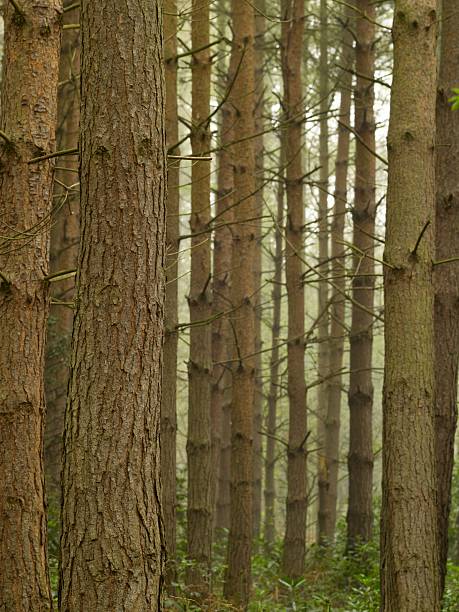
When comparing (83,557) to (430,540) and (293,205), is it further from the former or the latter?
(293,205)

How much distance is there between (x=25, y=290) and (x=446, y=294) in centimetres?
324

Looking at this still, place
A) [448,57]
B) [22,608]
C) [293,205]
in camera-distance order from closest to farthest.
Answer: [22,608] → [448,57] → [293,205]

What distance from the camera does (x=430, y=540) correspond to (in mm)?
5305

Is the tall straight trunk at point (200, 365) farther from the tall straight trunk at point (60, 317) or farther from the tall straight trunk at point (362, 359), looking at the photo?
the tall straight trunk at point (362, 359)

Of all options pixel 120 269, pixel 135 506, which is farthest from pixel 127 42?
pixel 135 506

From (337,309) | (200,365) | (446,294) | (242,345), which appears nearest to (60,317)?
(242,345)

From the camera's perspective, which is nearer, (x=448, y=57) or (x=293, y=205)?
(x=448, y=57)

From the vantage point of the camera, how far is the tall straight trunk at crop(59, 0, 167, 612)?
3.43 m

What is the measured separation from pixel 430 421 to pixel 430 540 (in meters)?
0.76

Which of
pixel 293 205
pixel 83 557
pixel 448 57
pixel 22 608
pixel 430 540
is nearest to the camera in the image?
pixel 83 557

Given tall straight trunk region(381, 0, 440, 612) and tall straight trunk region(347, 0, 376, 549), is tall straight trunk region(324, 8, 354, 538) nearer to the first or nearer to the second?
tall straight trunk region(347, 0, 376, 549)

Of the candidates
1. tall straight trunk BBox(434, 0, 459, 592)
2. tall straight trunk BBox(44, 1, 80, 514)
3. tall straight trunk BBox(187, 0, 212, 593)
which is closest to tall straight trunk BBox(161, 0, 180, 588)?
tall straight trunk BBox(187, 0, 212, 593)

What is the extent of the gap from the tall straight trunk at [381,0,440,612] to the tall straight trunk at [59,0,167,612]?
2.26 m

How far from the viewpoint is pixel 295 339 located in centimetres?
1042
